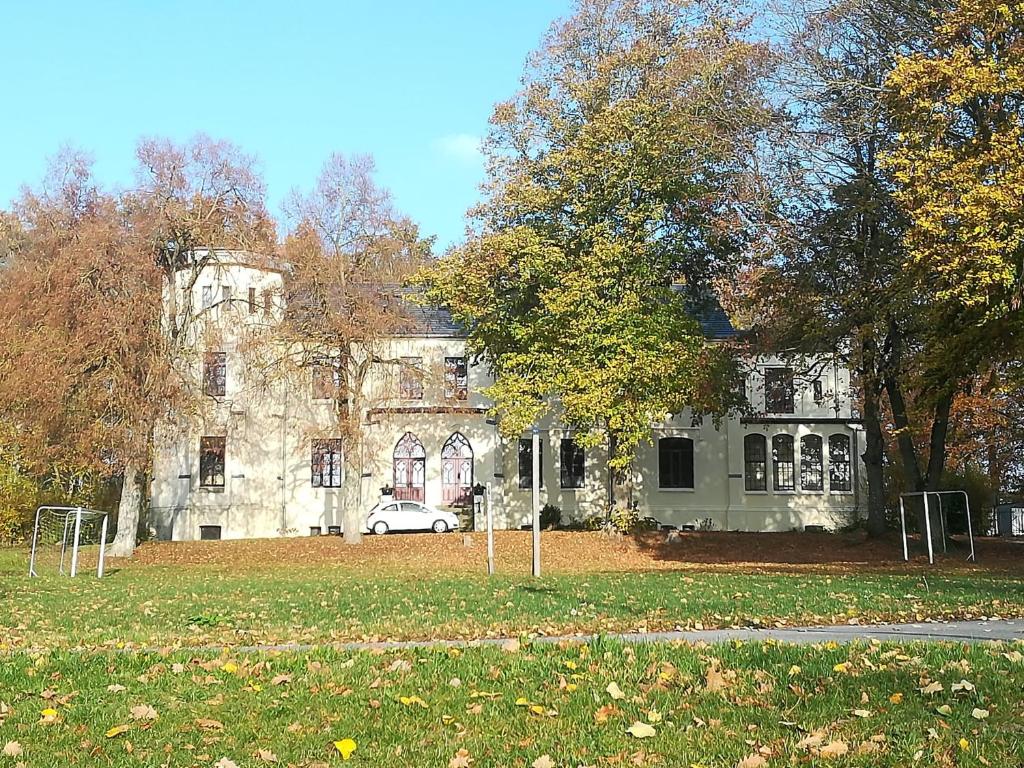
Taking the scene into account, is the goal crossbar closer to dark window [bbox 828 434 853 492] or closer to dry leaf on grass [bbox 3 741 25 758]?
dark window [bbox 828 434 853 492]

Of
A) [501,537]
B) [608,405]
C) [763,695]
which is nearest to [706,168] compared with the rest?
[608,405]

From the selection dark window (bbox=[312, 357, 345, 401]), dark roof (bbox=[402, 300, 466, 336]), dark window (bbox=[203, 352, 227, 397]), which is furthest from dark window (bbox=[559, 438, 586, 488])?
dark window (bbox=[203, 352, 227, 397])

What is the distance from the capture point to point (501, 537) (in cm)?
3616

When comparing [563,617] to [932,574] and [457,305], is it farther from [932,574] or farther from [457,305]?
[457,305]

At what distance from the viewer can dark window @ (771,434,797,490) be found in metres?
46.3

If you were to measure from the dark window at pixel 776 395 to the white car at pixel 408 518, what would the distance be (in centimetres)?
1383

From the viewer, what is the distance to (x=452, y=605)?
15.2 metres

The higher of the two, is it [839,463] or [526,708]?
[839,463]

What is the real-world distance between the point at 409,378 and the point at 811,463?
19.5 meters

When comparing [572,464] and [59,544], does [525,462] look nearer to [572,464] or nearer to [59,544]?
[572,464]

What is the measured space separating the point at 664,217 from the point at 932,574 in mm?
16944

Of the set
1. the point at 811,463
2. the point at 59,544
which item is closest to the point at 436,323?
the point at 811,463

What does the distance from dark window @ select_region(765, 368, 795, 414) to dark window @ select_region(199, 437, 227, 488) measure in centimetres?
2242

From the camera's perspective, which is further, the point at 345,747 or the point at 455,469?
the point at 455,469
